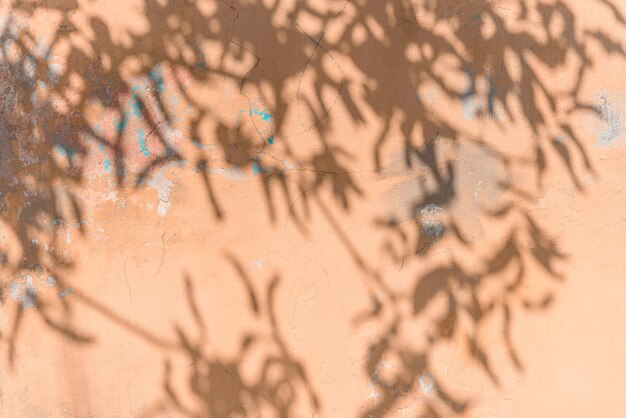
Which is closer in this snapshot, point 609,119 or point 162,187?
point 609,119

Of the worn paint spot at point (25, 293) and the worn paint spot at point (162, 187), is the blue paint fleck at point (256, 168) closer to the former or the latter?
the worn paint spot at point (162, 187)

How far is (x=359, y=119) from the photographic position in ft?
8.80

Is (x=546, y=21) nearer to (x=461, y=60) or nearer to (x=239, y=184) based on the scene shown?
(x=461, y=60)

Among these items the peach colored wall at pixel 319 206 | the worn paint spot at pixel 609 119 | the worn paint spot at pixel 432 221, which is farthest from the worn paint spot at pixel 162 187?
the worn paint spot at pixel 609 119

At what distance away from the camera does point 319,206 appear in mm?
2691

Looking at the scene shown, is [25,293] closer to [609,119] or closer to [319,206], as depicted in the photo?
[319,206]

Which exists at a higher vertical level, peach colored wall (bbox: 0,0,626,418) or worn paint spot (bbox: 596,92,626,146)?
worn paint spot (bbox: 596,92,626,146)

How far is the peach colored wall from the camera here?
2.61 metres

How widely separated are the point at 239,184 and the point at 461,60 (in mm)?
1425

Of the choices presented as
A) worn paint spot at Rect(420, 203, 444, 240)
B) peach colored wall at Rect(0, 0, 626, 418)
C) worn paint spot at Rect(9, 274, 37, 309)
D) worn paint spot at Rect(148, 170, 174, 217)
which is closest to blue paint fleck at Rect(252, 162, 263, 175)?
peach colored wall at Rect(0, 0, 626, 418)

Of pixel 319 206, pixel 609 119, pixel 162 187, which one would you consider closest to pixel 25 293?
pixel 162 187

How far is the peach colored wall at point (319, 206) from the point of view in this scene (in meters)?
2.61

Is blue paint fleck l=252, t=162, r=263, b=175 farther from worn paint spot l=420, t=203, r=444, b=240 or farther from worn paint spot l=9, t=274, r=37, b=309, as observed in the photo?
worn paint spot l=9, t=274, r=37, b=309

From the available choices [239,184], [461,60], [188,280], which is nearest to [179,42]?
[239,184]
